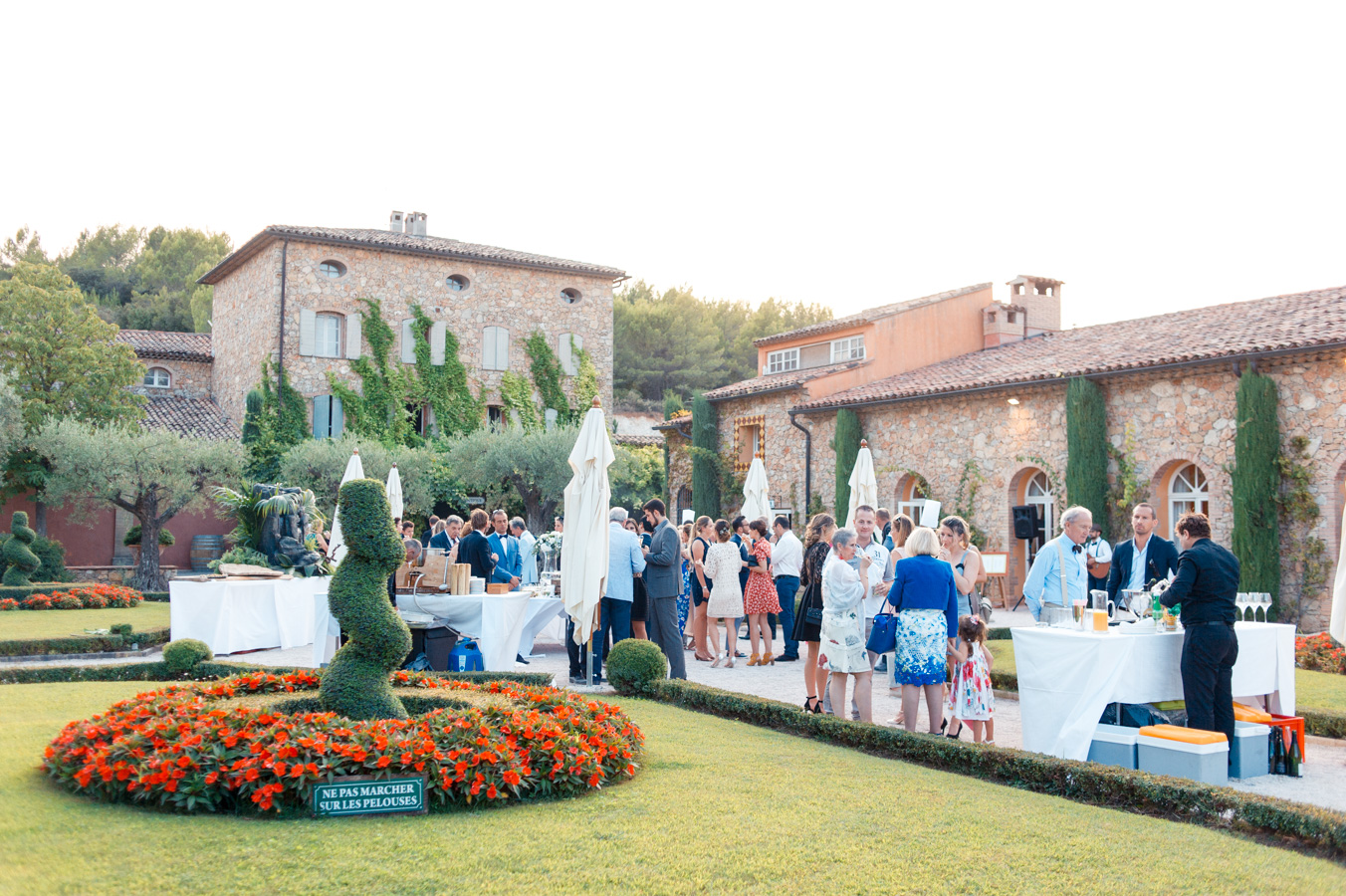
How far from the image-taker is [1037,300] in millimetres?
25297

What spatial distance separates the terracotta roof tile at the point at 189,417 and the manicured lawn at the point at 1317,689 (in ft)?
80.0

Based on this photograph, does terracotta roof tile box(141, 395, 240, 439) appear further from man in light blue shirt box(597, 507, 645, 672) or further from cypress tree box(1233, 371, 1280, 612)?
cypress tree box(1233, 371, 1280, 612)

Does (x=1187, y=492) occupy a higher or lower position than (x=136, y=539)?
higher

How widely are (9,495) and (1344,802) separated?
1096 inches

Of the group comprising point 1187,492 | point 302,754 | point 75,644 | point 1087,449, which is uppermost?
point 1087,449

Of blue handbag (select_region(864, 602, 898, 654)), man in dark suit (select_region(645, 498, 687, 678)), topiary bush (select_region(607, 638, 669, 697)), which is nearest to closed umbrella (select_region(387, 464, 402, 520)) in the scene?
man in dark suit (select_region(645, 498, 687, 678))

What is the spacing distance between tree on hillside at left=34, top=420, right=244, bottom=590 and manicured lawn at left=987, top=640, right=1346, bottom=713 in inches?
697

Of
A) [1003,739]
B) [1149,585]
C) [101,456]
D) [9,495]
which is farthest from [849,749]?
A: [9,495]

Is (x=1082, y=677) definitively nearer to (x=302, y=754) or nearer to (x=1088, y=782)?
(x=1088, y=782)

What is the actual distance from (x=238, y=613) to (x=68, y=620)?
491 centimetres

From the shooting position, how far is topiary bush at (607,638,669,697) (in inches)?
337

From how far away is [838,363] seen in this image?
25.4m

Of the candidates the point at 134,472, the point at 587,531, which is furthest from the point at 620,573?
the point at 134,472

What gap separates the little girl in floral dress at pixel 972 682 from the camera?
6738 millimetres
